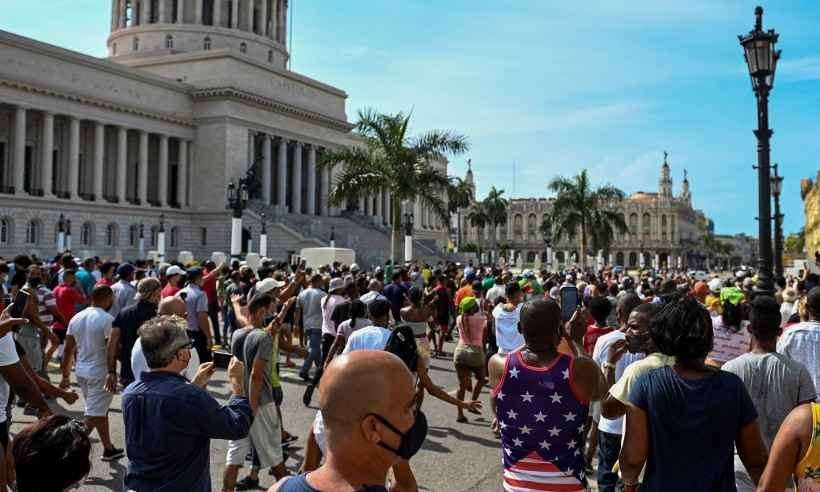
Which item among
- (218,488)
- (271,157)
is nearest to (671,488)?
(218,488)

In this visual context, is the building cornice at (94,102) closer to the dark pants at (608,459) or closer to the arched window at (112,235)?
the arched window at (112,235)

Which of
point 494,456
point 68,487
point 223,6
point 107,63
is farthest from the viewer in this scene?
point 223,6

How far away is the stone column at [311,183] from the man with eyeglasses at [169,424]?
6146cm

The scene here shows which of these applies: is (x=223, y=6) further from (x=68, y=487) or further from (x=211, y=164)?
(x=68, y=487)

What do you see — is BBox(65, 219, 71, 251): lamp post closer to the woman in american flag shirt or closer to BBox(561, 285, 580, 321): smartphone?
BBox(561, 285, 580, 321): smartphone

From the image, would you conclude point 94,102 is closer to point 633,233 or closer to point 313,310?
point 313,310

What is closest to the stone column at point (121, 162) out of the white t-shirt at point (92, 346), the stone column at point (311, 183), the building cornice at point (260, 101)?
the building cornice at point (260, 101)

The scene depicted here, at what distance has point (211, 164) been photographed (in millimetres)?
56406

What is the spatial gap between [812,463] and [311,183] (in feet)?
209

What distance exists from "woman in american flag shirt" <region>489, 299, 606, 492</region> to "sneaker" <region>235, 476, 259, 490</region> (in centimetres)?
356

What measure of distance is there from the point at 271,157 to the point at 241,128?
6.19 metres

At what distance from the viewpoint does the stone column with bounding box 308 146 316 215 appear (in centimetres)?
6458

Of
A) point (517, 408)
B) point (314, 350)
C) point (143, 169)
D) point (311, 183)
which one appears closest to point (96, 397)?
point (314, 350)

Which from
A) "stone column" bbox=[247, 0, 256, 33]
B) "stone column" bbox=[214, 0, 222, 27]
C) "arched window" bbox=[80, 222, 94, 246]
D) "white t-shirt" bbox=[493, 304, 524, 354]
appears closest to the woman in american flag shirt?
"white t-shirt" bbox=[493, 304, 524, 354]
